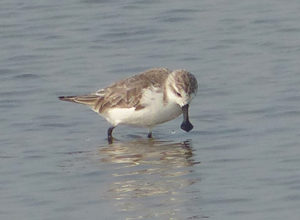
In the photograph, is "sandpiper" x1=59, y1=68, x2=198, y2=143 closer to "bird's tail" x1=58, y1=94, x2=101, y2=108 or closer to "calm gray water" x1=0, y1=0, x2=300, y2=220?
"bird's tail" x1=58, y1=94, x2=101, y2=108

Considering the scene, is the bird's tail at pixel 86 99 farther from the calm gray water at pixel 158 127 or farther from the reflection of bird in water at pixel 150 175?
the reflection of bird in water at pixel 150 175

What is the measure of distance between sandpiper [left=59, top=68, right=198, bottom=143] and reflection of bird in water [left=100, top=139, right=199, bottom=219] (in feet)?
1.19

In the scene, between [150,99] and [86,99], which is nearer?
[150,99]

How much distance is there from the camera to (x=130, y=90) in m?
15.7

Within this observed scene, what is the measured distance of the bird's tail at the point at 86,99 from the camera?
53.2ft

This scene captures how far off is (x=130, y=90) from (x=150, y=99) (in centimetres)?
42

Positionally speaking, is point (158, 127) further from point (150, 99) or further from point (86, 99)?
point (150, 99)

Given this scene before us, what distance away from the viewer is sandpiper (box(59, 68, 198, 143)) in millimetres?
15141

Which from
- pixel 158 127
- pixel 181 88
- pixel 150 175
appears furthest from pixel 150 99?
pixel 150 175

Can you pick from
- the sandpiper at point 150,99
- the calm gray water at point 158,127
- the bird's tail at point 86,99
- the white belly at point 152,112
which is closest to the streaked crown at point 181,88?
the sandpiper at point 150,99

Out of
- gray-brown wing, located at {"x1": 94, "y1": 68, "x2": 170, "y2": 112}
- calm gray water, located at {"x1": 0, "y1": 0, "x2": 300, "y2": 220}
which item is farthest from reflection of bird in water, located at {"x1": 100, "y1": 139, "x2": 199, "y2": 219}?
gray-brown wing, located at {"x1": 94, "y1": 68, "x2": 170, "y2": 112}

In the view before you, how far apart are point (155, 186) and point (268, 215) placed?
6.19 ft

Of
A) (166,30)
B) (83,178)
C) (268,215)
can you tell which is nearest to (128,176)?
(83,178)

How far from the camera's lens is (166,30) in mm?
21203
